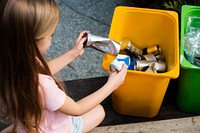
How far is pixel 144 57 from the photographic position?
71.1 inches

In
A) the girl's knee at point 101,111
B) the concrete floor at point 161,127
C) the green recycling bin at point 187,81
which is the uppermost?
the green recycling bin at point 187,81

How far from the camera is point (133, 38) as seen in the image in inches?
74.2

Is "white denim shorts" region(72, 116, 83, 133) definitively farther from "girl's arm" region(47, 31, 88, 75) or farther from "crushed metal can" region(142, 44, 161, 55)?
"crushed metal can" region(142, 44, 161, 55)

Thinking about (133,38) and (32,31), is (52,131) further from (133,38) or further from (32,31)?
(133,38)

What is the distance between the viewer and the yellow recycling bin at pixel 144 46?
5.25ft

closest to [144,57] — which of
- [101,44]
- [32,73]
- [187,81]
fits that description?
[187,81]

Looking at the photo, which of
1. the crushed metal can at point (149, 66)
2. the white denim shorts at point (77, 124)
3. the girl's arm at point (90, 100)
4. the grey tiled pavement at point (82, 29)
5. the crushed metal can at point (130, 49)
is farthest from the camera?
the grey tiled pavement at point (82, 29)

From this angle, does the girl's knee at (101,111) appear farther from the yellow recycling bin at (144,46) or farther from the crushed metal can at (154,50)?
the crushed metal can at (154,50)

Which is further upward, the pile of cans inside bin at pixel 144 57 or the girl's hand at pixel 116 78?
the girl's hand at pixel 116 78

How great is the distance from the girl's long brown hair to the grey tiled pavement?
2.39 feet

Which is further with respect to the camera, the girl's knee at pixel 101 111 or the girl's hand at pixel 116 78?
the girl's knee at pixel 101 111

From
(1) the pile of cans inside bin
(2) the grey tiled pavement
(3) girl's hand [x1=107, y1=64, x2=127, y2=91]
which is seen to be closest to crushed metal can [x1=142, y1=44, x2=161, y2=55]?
(1) the pile of cans inside bin

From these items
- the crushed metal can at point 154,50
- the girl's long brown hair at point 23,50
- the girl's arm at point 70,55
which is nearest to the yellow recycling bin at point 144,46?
the crushed metal can at point 154,50

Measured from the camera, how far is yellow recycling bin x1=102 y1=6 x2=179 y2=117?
5.25 ft
